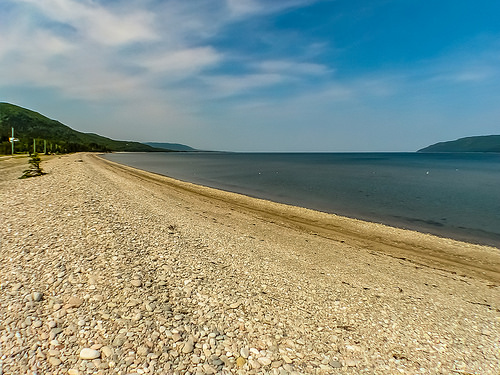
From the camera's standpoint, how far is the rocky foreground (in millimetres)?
4859

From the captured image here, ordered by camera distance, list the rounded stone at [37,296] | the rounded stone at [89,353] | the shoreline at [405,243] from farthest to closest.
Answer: the shoreline at [405,243] → the rounded stone at [37,296] → the rounded stone at [89,353]

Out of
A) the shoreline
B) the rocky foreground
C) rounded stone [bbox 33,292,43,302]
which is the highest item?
rounded stone [bbox 33,292,43,302]

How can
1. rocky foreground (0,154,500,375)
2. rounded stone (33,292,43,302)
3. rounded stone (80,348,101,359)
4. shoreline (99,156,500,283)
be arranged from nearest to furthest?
rounded stone (80,348,101,359), rocky foreground (0,154,500,375), rounded stone (33,292,43,302), shoreline (99,156,500,283)

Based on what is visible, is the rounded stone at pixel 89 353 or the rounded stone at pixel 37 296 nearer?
the rounded stone at pixel 89 353

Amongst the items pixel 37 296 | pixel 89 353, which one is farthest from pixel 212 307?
pixel 37 296

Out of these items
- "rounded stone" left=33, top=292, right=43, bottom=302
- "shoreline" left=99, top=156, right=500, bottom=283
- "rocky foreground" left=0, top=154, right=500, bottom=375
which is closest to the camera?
"rocky foreground" left=0, top=154, right=500, bottom=375

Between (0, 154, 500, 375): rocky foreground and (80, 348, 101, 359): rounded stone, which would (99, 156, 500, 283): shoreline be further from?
(80, 348, 101, 359): rounded stone

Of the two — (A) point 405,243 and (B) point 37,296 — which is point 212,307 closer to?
(B) point 37,296

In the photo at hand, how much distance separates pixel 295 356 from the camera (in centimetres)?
520

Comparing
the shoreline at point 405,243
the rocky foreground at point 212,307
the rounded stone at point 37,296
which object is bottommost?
the shoreline at point 405,243

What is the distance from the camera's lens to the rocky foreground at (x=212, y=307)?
486cm

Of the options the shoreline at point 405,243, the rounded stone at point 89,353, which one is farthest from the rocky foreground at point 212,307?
the shoreline at point 405,243

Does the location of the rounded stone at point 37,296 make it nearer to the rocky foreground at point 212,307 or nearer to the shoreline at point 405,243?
the rocky foreground at point 212,307

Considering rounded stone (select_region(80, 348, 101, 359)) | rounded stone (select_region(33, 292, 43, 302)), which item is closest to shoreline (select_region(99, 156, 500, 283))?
rounded stone (select_region(80, 348, 101, 359))
